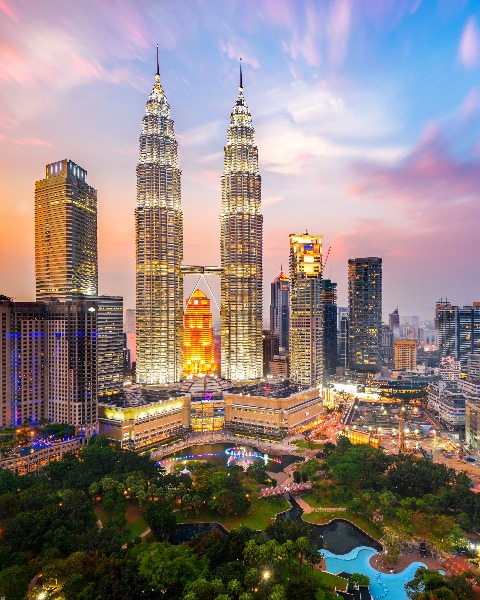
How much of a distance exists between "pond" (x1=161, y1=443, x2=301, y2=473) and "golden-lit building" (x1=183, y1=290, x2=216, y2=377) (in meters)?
45.6

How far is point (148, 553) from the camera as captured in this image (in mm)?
30688

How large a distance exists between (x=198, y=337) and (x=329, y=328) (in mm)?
38514

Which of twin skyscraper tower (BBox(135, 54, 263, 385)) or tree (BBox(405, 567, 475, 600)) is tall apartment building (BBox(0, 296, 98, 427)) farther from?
tree (BBox(405, 567, 475, 600))

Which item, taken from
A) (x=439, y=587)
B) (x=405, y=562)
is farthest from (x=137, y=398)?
(x=439, y=587)

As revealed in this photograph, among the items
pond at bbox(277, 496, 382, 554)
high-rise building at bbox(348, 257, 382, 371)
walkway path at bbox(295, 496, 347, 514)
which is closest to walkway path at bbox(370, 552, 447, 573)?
pond at bbox(277, 496, 382, 554)

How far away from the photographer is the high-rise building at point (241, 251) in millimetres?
92625

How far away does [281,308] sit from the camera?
164875 mm

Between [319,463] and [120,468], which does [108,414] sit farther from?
[319,463]

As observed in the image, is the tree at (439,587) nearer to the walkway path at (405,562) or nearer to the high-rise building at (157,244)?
the walkway path at (405,562)

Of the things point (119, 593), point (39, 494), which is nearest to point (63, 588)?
point (119, 593)

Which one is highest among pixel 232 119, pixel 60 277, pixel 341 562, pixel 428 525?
pixel 232 119

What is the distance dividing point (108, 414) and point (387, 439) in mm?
42261

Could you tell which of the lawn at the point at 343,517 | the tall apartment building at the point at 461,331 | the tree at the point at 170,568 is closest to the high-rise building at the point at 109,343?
the lawn at the point at 343,517

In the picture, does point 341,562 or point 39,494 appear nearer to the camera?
point 341,562
